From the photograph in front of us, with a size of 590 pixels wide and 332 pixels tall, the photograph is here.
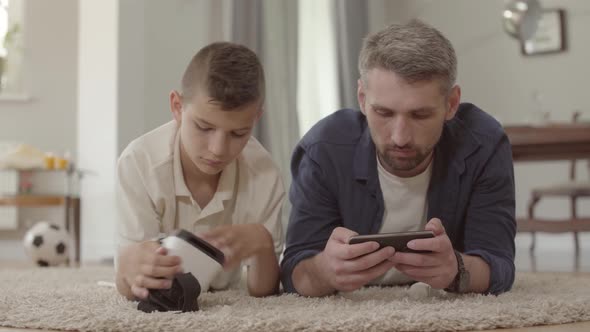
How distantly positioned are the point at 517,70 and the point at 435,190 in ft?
13.9

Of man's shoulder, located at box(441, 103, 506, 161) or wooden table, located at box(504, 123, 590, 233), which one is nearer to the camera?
man's shoulder, located at box(441, 103, 506, 161)

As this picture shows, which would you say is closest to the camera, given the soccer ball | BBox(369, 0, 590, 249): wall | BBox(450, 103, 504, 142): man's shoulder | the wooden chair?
BBox(450, 103, 504, 142): man's shoulder

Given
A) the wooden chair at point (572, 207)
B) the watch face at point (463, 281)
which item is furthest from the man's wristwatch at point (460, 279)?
the wooden chair at point (572, 207)

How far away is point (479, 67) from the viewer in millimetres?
6137

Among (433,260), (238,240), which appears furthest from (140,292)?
(433,260)

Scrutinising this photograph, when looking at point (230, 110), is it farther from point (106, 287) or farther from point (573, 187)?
point (573, 187)

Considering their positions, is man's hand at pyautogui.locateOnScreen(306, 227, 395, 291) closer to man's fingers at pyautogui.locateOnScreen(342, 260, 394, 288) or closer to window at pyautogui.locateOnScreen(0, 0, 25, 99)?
man's fingers at pyautogui.locateOnScreen(342, 260, 394, 288)

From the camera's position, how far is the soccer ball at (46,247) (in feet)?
12.1

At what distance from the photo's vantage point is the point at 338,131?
209 cm

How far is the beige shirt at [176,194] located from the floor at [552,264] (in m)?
0.50

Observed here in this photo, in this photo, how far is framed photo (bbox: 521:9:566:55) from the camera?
19.1 feet

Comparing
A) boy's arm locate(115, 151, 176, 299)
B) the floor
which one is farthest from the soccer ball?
boy's arm locate(115, 151, 176, 299)

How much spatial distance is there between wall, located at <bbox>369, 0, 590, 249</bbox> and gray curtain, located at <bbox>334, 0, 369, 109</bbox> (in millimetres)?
283

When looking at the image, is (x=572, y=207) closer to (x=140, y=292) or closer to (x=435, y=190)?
(x=435, y=190)
